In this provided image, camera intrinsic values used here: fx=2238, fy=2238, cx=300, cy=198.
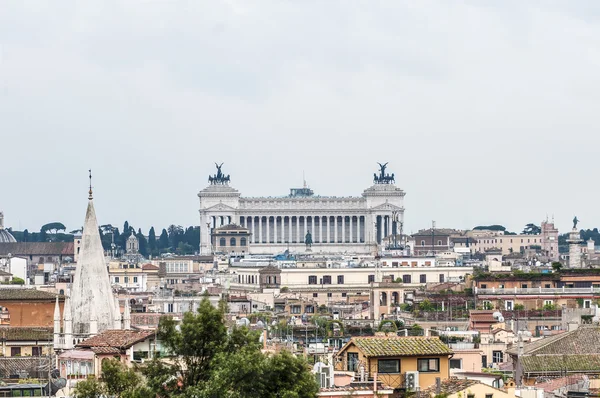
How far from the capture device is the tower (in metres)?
47.8

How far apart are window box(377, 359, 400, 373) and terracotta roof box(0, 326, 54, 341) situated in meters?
17.5

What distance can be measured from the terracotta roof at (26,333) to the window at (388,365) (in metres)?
17.5

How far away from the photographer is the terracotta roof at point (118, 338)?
41.8 metres


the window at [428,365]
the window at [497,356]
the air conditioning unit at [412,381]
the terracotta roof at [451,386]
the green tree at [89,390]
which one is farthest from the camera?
the window at [497,356]

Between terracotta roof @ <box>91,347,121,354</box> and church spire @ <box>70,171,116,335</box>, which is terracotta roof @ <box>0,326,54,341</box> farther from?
terracotta roof @ <box>91,347,121,354</box>

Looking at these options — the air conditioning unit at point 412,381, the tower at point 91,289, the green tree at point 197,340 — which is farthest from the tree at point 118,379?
the tower at point 91,289

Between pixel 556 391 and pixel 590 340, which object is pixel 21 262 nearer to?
→ pixel 590 340

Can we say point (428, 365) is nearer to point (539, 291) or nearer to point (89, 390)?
point (89, 390)

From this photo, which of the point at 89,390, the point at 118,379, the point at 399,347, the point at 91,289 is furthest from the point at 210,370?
the point at 91,289

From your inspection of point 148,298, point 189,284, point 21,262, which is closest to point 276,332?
point 148,298

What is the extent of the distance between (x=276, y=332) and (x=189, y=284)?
62400 millimetres

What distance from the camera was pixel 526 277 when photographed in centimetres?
9319

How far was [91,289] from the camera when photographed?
48.2 metres

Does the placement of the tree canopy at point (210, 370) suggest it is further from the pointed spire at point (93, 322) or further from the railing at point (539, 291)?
the railing at point (539, 291)
